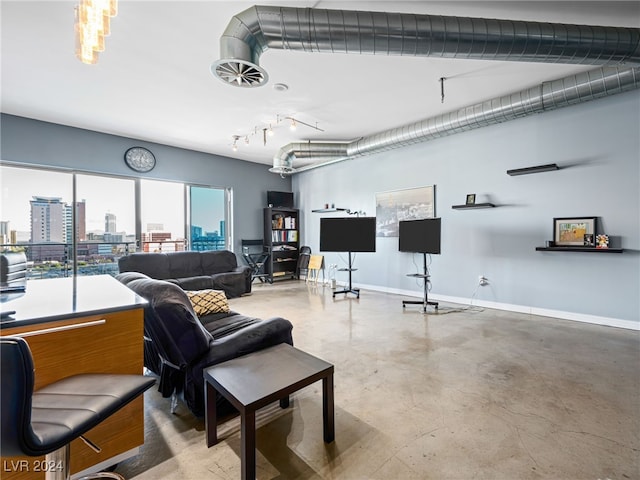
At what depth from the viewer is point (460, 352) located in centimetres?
290

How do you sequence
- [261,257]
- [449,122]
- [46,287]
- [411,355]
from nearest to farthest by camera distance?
[46,287], [411,355], [449,122], [261,257]

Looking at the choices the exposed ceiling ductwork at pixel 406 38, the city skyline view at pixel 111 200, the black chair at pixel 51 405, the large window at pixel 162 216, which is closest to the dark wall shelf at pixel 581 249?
the exposed ceiling ductwork at pixel 406 38

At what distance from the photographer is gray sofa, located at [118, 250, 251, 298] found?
4.91m

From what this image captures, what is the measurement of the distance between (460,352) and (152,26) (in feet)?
13.7

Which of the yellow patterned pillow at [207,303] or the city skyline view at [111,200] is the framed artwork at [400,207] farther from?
the city skyline view at [111,200]

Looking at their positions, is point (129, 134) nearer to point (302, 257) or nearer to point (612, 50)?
point (302, 257)

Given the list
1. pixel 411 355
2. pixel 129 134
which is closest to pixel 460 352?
pixel 411 355

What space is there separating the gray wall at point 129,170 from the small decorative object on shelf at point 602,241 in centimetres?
636

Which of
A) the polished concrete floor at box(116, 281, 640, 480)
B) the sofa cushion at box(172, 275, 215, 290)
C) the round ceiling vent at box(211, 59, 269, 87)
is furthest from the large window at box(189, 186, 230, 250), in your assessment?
the round ceiling vent at box(211, 59, 269, 87)

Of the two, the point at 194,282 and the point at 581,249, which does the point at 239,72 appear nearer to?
the point at 194,282

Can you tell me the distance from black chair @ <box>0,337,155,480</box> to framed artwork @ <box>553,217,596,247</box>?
4.73 m

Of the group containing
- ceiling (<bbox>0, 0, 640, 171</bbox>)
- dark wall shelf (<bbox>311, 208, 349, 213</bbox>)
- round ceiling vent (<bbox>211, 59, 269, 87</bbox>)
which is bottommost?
dark wall shelf (<bbox>311, 208, 349, 213</bbox>)

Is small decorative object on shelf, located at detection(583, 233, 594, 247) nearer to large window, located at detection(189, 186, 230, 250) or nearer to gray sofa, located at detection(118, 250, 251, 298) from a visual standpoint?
gray sofa, located at detection(118, 250, 251, 298)

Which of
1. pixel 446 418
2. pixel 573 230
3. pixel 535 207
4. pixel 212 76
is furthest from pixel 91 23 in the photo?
pixel 573 230
